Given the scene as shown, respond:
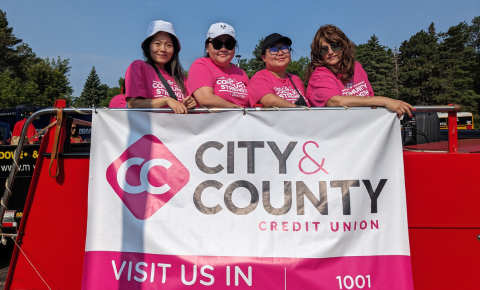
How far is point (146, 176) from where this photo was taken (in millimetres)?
2660

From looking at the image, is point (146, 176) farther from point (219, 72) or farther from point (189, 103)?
point (219, 72)

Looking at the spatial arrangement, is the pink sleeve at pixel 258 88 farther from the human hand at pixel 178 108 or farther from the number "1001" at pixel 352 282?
the number "1001" at pixel 352 282

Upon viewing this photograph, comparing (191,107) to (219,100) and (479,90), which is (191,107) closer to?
(219,100)

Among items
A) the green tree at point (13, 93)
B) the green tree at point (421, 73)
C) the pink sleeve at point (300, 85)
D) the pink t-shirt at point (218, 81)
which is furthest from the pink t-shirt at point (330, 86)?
the green tree at point (421, 73)

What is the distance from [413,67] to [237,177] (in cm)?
6397

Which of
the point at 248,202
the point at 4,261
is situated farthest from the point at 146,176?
the point at 4,261

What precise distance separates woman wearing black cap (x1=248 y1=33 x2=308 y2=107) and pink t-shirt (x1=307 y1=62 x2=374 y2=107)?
0.18 meters

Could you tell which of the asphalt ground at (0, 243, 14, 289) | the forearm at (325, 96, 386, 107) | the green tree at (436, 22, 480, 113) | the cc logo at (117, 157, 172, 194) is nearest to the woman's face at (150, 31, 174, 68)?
the cc logo at (117, 157, 172, 194)

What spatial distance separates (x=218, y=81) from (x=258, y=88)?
0.38 meters

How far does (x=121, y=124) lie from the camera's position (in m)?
2.73

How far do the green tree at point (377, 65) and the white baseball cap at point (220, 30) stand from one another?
5887 centimetres

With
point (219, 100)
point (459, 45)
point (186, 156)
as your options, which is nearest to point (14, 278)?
point (186, 156)

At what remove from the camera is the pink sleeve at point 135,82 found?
10.2 feet

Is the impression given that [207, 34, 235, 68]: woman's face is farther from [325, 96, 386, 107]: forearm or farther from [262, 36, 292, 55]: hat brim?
[325, 96, 386, 107]: forearm
